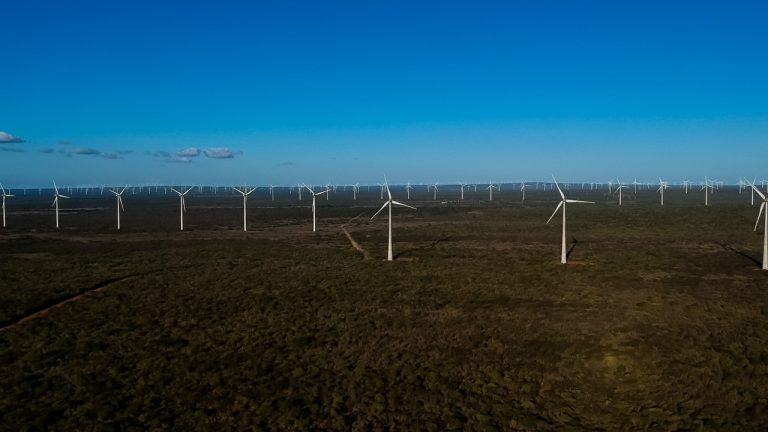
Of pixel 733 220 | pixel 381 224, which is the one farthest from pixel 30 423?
pixel 733 220

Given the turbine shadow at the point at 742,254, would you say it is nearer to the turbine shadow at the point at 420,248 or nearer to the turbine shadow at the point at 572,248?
the turbine shadow at the point at 572,248

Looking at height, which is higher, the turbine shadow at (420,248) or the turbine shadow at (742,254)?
the turbine shadow at (742,254)

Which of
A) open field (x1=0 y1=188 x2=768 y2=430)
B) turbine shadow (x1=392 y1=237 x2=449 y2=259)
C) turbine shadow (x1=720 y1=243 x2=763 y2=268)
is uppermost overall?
turbine shadow (x1=720 y1=243 x2=763 y2=268)

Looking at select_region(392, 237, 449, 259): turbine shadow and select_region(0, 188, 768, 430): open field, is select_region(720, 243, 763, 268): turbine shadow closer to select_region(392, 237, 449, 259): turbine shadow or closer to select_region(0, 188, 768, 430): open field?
select_region(0, 188, 768, 430): open field

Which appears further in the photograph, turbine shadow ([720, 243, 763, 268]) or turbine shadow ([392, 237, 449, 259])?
turbine shadow ([392, 237, 449, 259])

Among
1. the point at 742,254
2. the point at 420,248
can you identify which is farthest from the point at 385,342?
the point at 742,254

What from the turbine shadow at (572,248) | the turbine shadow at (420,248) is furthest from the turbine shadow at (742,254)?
the turbine shadow at (420,248)

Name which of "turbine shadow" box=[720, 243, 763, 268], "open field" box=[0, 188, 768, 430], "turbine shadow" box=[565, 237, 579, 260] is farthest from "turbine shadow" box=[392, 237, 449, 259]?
"turbine shadow" box=[720, 243, 763, 268]

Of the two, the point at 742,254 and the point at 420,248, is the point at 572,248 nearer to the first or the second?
the point at 742,254
